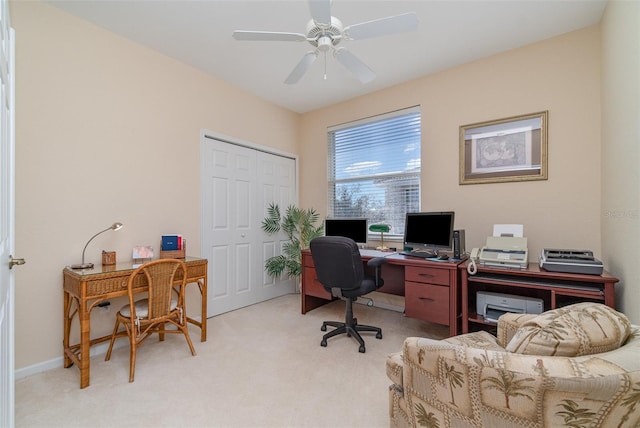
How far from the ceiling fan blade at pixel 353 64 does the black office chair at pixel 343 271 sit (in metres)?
1.37

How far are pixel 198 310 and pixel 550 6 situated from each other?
170 inches

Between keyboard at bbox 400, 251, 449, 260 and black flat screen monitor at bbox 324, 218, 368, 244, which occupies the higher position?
black flat screen monitor at bbox 324, 218, 368, 244

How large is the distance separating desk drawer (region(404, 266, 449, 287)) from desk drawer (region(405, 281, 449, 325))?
1.7 inches

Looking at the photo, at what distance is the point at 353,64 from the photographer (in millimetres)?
2258

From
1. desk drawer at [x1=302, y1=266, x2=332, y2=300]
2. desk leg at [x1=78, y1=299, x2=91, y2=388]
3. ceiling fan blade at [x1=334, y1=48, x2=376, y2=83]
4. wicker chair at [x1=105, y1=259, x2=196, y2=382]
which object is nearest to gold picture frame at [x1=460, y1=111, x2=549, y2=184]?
ceiling fan blade at [x1=334, y1=48, x2=376, y2=83]

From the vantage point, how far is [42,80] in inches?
88.0

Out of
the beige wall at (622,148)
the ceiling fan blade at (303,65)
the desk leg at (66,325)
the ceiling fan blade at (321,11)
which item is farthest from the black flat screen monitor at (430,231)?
the desk leg at (66,325)

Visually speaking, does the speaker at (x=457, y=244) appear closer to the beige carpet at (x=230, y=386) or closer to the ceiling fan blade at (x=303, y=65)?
the beige carpet at (x=230, y=386)

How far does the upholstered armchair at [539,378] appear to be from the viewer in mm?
809

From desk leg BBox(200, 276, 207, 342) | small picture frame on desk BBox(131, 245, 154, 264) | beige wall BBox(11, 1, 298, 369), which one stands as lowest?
desk leg BBox(200, 276, 207, 342)

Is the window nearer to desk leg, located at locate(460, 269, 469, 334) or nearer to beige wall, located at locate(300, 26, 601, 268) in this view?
beige wall, located at locate(300, 26, 601, 268)

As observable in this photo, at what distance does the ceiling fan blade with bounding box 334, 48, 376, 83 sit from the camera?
2133mm

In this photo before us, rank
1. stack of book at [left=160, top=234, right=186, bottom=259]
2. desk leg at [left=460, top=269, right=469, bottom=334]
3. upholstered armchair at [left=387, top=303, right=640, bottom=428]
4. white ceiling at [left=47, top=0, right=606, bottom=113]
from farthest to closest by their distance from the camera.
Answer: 1. stack of book at [left=160, top=234, right=186, bottom=259]
2. desk leg at [left=460, top=269, right=469, bottom=334]
3. white ceiling at [left=47, top=0, right=606, bottom=113]
4. upholstered armchair at [left=387, top=303, right=640, bottom=428]

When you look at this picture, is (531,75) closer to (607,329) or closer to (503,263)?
(503,263)
